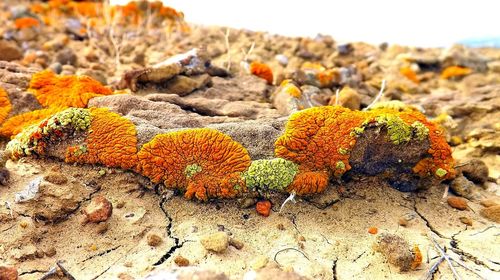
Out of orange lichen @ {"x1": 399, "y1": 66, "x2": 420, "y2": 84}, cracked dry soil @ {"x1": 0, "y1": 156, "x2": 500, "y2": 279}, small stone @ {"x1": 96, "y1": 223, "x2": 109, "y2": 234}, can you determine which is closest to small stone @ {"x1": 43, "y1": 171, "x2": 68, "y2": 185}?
cracked dry soil @ {"x1": 0, "y1": 156, "x2": 500, "y2": 279}

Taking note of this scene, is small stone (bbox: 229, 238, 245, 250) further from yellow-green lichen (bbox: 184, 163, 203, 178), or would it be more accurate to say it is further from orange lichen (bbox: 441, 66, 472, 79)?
orange lichen (bbox: 441, 66, 472, 79)

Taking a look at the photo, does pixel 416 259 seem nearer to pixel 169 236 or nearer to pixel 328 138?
pixel 328 138

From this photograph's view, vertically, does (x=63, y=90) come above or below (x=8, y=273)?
above

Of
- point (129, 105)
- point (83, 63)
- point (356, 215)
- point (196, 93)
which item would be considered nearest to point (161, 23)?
point (83, 63)

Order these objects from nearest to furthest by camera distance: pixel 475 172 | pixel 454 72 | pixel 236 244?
1. pixel 236 244
2. pixel 475 172
3. pixel 454 72

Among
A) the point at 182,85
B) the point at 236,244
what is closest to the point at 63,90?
the point at 182,85

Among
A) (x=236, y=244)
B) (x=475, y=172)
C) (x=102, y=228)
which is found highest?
(x=475, y=172)

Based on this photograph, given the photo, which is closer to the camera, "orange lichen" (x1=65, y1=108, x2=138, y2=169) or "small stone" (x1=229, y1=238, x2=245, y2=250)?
"small stone" (x1=229, y1=238, x2=245, y2=250)
